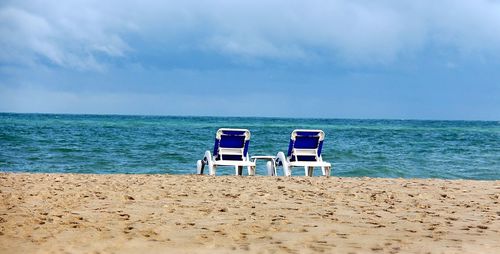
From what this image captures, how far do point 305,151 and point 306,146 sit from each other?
0.10 meters

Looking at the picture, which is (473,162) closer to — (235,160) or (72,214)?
(235,160)

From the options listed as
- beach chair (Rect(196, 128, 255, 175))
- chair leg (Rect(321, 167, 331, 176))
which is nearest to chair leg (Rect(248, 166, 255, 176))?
beach chair (Rect(196, 128, 255, 175))

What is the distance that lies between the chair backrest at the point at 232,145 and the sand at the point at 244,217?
1940mm

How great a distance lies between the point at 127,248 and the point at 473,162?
48.4 feet

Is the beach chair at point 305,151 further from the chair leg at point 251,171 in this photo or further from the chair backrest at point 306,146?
the chair leg at point 251,171

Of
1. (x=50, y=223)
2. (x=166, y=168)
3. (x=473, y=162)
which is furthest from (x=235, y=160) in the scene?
(x=473, y=162)

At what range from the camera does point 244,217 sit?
233 inches

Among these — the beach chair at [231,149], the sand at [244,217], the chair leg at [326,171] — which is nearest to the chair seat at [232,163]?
the beach chair at [231,149]

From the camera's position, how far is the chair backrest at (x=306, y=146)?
37.1 ft

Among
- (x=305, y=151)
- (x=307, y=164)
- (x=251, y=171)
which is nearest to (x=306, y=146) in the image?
(x=305, y=151)

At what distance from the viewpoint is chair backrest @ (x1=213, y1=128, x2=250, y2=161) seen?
36.3 feet

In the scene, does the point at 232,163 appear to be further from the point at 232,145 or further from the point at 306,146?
the point at 306,146

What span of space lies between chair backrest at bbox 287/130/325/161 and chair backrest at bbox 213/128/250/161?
87 cm

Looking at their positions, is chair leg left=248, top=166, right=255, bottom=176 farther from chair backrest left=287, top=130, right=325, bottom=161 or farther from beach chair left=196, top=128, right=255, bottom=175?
chair backrest left=287, top=130, right=325, bottom=161
